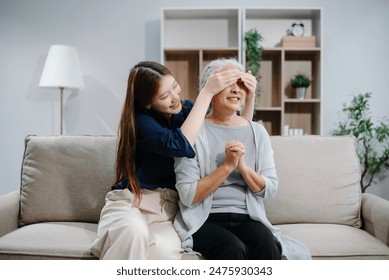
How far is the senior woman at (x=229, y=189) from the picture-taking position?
1.43 meters

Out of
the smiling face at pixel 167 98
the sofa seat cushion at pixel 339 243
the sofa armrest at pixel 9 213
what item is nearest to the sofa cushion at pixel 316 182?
the sofa seat cushion at pixel 339 243

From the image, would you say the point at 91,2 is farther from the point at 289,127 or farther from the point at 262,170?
the point at 262,170

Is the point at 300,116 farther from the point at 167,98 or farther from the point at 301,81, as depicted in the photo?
the point at 167,98

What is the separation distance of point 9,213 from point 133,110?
742 mm

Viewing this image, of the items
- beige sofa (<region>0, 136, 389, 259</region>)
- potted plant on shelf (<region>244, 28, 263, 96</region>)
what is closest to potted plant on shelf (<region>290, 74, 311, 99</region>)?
potted plant on shelf (<region>244, 28, 263, 96</region>)

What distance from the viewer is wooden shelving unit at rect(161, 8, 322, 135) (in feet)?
12.5

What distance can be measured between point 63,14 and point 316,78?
2.29 meters

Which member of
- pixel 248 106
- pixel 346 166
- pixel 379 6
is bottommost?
pixel 346 166

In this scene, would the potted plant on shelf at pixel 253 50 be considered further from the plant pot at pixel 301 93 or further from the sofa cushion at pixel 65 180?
the sofa cushion at pixel 65 180

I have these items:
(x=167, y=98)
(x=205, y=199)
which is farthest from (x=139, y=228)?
(x=167, y=98)

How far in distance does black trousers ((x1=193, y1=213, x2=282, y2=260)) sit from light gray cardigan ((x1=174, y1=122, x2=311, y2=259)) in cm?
3

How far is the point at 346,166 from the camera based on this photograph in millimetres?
1931
